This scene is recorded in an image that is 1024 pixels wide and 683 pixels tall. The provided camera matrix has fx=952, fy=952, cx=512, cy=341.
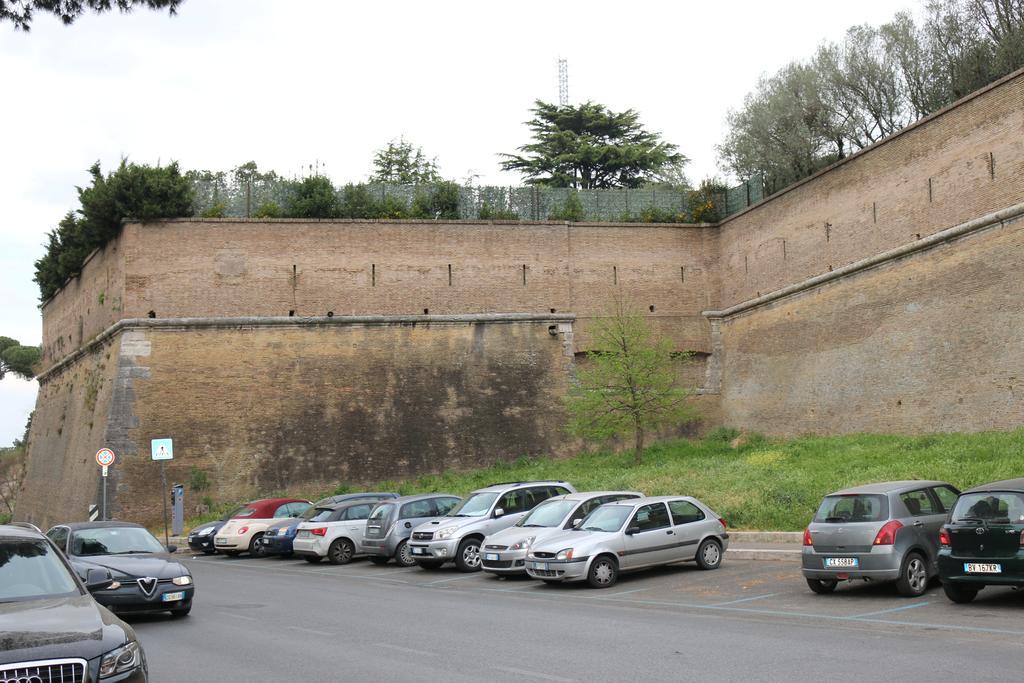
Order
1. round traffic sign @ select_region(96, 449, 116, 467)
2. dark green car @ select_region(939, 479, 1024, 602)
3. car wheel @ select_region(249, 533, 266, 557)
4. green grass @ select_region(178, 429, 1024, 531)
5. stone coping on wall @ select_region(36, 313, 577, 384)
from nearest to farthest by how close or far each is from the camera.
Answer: dark green car @ select_region(939, 479, 1024, 602) → green grass @ select_region(178, 429, 1024, 531) → car wheel @ select_region(249, 533, 266, 557) → round traffic sign @ select_region(96, 449, 116, 467) → stone coping on wall @ select_region(36, 313, 577, 384)

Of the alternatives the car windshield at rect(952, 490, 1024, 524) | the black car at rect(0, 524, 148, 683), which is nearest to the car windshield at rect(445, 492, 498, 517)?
the car windshield at rect(952, 490, 1024, 524)

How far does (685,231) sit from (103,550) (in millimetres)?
26722

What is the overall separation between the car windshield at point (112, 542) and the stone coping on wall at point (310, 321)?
1999 centimetres

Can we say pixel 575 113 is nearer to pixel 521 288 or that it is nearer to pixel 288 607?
pixel 521 288

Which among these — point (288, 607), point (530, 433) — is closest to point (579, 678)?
point (288, 607)

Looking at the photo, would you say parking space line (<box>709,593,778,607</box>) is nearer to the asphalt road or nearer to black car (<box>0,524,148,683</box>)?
the asphalt road

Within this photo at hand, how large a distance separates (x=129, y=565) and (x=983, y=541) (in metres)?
10.4

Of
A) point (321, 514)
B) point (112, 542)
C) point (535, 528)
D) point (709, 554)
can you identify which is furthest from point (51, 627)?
point (321, 514)

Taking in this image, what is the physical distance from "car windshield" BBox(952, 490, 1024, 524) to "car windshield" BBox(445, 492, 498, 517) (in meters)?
9.83

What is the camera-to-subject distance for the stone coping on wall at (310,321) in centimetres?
3247

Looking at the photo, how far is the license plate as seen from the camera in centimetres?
1202

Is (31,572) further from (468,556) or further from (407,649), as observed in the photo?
(468,556)

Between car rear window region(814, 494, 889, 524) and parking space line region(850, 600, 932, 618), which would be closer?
parking space line region(850, 600, 932, 618)

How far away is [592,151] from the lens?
51125mm
